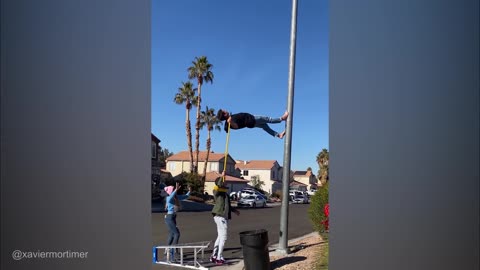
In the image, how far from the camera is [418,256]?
2.81 meters

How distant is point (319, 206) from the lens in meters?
6.07

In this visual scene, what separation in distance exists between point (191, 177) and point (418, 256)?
16.6 metres

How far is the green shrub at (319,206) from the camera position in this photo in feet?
19.6

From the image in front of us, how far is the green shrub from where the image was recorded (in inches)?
235

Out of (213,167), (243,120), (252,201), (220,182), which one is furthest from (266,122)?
(213,167)

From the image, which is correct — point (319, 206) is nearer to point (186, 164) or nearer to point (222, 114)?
point (222, 114)

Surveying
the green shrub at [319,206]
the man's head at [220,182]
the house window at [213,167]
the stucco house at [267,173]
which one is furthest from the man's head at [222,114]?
the stucco house at [267,173]

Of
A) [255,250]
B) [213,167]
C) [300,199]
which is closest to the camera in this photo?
[255,250]

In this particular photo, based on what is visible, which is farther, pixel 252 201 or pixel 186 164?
pixel 186 164

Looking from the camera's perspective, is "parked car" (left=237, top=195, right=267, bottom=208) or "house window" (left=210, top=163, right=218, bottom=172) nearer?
"parked car" (left=237, top=195, right=267, bottom=208)

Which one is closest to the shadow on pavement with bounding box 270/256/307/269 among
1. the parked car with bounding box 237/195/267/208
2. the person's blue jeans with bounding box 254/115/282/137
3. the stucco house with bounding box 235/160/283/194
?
the person's blue jeans with bounding box 254/115/282/137

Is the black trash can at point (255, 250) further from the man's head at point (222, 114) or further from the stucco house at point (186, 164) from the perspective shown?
the stucco house at point (186, 164)


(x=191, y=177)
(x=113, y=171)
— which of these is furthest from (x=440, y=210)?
(x=191, y=177)

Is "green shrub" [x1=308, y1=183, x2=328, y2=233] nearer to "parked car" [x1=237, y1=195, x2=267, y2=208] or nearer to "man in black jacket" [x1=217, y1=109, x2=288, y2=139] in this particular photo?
"man in black jacket" [x1=217, y1=109, x2=288, y2=139]
